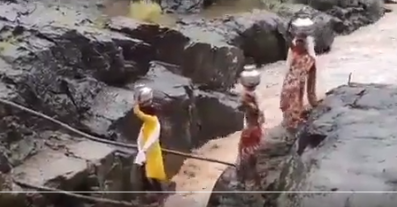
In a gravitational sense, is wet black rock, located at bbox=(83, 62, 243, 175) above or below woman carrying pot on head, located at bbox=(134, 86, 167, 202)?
below

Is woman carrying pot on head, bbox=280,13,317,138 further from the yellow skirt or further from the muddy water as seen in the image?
the muddy water

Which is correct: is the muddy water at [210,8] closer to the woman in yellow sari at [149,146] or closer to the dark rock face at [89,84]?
the dark rock face at [89,84]

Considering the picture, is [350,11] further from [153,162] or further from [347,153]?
[347,153]

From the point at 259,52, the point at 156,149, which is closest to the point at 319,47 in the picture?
the point at 259,52

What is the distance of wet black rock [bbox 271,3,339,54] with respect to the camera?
23.7 ft

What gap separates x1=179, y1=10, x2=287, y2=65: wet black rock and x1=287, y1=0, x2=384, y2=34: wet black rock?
45.1 inches

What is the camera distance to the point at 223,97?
18.2 feet

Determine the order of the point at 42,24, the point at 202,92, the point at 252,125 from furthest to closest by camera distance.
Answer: the point at 202,92 < the point at 42,24 < the point at 252,125

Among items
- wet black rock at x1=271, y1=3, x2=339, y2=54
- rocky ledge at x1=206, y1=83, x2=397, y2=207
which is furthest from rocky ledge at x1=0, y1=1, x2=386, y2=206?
wet black rock at x1=271, y1=3, x2=339, y2=54

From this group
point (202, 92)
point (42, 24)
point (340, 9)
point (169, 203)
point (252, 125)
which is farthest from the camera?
point (340, 9)

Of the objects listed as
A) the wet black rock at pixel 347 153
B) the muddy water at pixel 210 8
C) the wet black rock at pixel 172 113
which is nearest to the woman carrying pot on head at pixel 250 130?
the wet black rock at pixel 347 153

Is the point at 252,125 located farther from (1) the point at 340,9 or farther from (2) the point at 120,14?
(1) the point at 340,9

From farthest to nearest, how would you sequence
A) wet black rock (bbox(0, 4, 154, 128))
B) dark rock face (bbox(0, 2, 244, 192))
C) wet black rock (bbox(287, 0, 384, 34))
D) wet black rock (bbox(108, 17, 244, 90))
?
1. wet black rock (bbox(287, 0, 384, 34))
2. wet black rock (bbox(108, 17, 244, 90))
3. wet black rock (bbox(0, 4, 154, 128))
4. dark rock face (bbox(0, 2, 244, 192))

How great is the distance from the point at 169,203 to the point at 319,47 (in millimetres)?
3574
